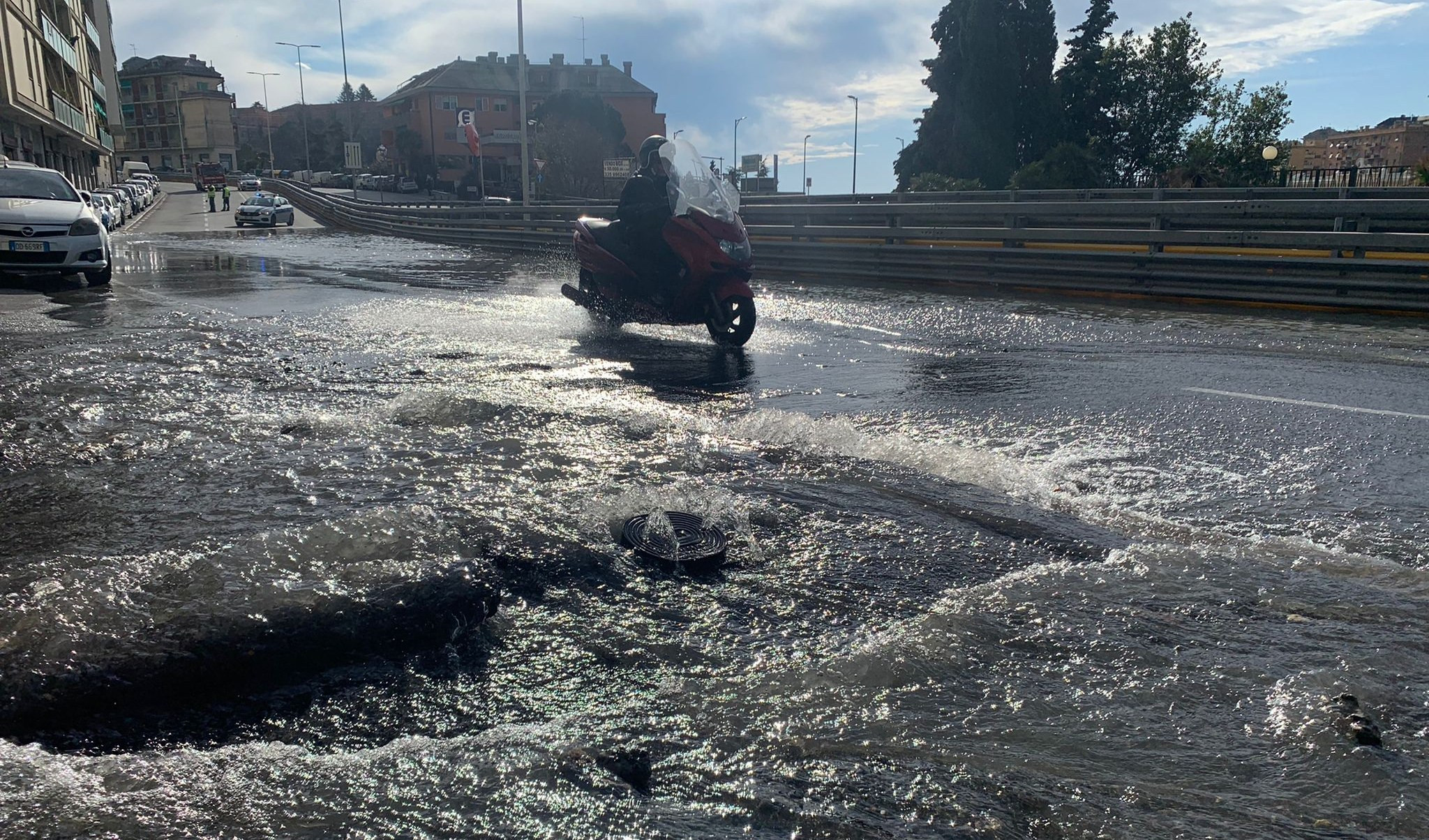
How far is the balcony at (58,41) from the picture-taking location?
5083 centimetres

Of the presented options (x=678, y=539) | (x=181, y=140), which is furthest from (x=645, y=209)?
(x=181, y=140)

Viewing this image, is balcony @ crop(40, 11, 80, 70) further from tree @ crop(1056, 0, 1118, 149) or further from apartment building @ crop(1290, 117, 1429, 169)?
apartment building @ crop(1290, 117, 1429, 169)

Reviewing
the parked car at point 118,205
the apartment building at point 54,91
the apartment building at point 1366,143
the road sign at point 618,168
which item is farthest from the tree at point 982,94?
the apartment building at point 1366,143

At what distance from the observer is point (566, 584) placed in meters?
3.43

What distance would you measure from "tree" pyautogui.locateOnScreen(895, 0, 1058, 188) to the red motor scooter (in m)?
47.7

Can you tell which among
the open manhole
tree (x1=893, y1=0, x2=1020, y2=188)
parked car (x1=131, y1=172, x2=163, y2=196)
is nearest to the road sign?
tree (x1=893, y1=0, x2=1020, y2=188)

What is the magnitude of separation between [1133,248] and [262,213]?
39737mm

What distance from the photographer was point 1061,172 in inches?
1874

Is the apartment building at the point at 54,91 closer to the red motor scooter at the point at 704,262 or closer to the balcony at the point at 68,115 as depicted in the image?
the balcony at the point at 68,115

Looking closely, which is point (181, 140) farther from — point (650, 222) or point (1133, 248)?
point (650, 222)

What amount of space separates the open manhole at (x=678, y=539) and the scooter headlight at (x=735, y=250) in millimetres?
5417

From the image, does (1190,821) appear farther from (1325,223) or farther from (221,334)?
(1325,223)

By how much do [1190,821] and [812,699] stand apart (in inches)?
35.6

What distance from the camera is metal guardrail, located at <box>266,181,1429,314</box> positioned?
1132cm
